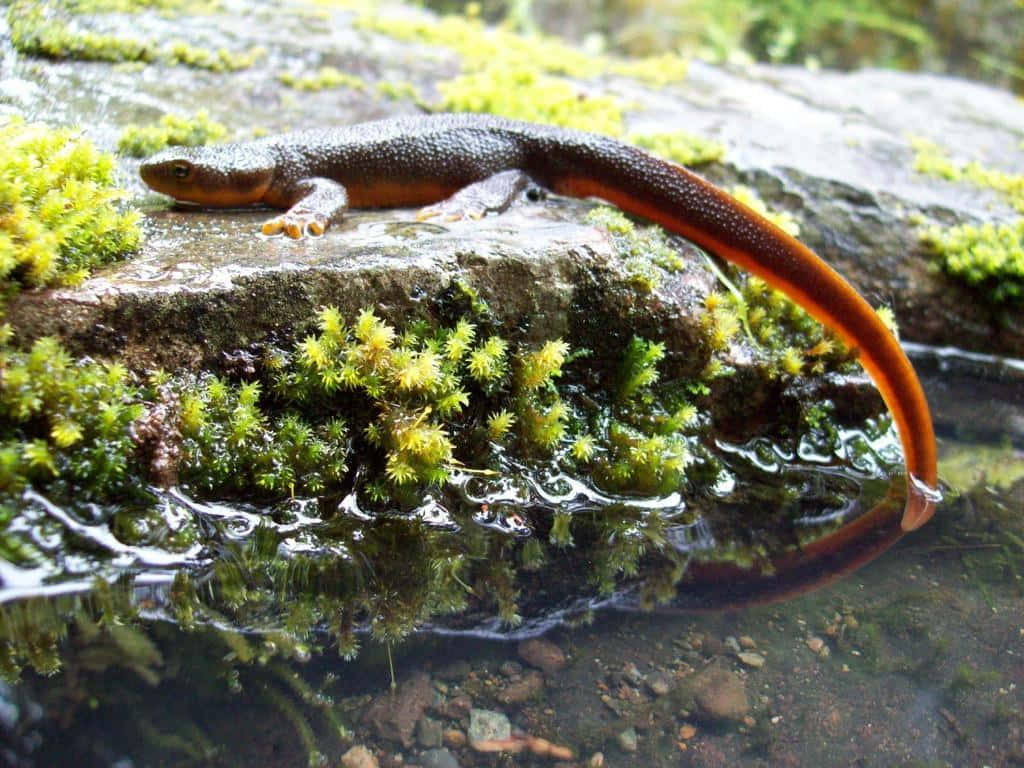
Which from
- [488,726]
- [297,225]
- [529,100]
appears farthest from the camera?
[529,100]

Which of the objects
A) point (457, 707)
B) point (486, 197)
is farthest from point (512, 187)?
point (457, 707)

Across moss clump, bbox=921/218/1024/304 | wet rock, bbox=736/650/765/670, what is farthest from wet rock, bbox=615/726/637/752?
moss clump, bbox=921/218/1024/304

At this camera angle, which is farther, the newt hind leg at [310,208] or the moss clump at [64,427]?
the newt hind leg at [310,208]

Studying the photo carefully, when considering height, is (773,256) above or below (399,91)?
below

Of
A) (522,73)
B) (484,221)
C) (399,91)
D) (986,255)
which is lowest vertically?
(986,255)

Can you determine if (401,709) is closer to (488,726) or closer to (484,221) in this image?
(488,726)

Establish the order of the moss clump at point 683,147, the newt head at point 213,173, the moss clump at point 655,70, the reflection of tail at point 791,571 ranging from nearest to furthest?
the reflection of tail at point 791,571
the newt head at point 213,173
the moss clump at point 683,147
the moss clump at point 655,70

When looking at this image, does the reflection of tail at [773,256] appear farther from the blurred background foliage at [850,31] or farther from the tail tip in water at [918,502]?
the blurred background foliage at [850,31]

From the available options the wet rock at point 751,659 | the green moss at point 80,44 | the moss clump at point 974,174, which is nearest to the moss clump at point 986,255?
the moss clump at point 974,174
